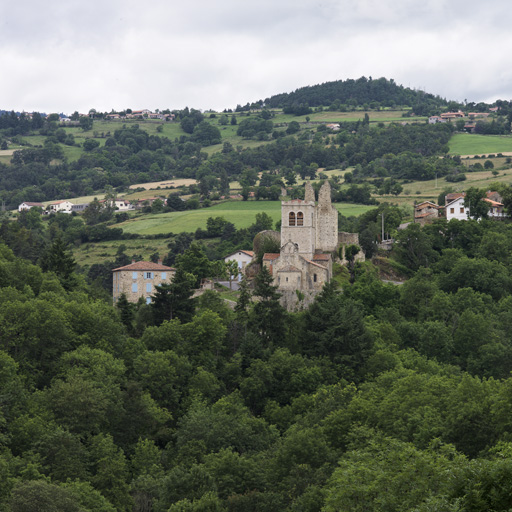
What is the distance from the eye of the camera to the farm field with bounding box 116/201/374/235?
426 feet

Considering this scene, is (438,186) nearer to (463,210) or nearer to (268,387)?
(463,210)

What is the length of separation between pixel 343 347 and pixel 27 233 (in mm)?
40824

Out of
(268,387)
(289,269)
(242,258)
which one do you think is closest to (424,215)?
(242,258)

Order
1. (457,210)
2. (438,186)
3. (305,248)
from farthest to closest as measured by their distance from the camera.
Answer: (438,186), (457,210), (305,248)

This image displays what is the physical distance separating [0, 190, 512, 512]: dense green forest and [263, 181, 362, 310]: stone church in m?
2.28

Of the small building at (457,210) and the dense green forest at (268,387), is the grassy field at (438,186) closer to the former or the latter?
the small building at (457,210)

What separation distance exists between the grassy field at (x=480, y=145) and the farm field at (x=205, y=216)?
53818mm

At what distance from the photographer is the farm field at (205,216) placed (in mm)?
129750

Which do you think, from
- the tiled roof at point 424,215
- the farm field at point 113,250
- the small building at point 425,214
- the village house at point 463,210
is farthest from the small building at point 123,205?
the village house at point 463,210

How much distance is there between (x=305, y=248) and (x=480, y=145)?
11441 cm

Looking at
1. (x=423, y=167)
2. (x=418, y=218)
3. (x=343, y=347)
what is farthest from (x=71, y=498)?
(x=423, y=167)

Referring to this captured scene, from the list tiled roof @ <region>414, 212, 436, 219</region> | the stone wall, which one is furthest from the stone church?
tiled roof @ <region>414, 212, 436, 219</region>

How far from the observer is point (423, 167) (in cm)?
15900

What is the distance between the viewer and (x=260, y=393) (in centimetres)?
6625
